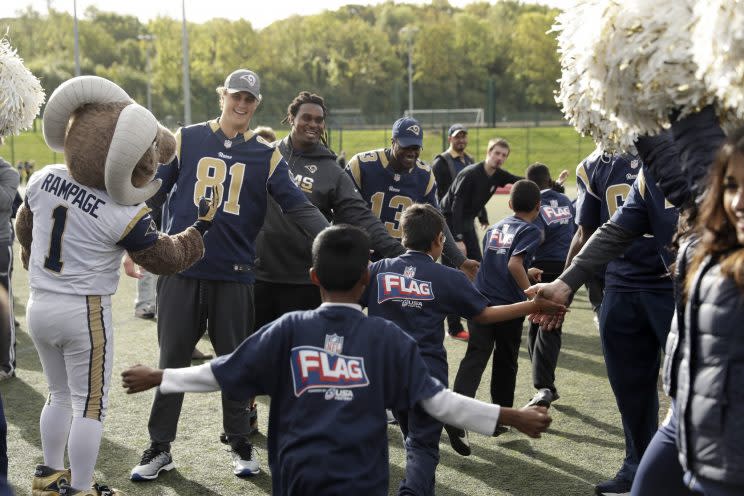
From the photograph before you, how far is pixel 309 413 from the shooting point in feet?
10.4

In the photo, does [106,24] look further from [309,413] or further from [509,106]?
[309,413]

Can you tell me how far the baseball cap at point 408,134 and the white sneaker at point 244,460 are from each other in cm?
255

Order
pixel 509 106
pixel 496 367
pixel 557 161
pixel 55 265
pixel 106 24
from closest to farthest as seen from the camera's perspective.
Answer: pixel 55 265
pixel 496 367
pixel 557 161
pixel 509 106
pixel 106 24

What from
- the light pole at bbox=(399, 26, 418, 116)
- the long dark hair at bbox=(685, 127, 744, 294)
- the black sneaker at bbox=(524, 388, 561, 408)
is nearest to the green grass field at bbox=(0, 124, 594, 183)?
the light pole at bbox=(399, 26, 418, 116)

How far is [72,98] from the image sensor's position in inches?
178

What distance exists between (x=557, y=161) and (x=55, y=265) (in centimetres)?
4429

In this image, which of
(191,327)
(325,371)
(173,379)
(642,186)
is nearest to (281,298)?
(191,327)

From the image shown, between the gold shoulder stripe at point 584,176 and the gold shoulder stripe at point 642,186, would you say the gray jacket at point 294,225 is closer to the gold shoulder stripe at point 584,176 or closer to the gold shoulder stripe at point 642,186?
the gold shoulder stripe at point 584,176

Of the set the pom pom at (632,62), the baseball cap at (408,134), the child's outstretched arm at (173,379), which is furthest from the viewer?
the baseball cap at (408,134)

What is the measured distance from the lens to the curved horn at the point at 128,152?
437 cm

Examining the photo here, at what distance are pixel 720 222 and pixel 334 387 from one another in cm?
131

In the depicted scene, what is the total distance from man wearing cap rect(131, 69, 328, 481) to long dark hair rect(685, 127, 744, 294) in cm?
297

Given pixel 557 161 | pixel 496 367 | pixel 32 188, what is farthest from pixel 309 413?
pixel 557 161

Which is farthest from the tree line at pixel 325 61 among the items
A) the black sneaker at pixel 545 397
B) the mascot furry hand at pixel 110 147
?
the mascot furry hand at pixel 110 147
